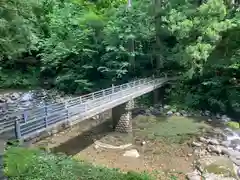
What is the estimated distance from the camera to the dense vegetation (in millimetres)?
16297

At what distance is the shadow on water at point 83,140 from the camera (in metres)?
12.4

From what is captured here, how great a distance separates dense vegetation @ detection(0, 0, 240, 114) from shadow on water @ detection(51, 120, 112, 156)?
509cm

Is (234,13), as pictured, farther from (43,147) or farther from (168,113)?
(43,147)

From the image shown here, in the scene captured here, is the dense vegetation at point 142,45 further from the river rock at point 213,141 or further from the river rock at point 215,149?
the river rock at point 215,149

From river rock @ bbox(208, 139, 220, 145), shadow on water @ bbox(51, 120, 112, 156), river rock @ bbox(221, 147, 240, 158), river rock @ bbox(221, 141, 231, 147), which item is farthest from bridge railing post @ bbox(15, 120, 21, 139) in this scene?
river rock @ bbox(221, 141, 231, 147)

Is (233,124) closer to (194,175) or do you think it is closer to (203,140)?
(203,140)

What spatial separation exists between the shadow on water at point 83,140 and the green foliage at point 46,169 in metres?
2.78

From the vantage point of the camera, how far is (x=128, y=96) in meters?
13.6

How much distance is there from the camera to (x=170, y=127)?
15531 millimetres

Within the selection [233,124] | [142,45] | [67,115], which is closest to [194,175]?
[67,115]

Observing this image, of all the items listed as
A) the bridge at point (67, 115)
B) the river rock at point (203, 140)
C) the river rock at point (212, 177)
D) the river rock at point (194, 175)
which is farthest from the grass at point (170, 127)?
the river rock at point (212, 177)

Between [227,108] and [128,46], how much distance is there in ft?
24.8

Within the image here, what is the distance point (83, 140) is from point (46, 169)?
5652 mm

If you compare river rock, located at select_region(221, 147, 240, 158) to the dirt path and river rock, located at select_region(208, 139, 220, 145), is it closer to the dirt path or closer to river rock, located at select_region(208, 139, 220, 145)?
river rock, located at select_region(208, 139, 220, 145)
